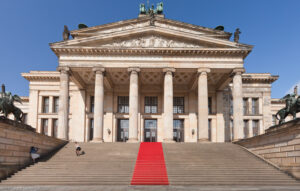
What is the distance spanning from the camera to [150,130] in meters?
39.4

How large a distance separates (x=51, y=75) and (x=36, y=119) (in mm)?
7422

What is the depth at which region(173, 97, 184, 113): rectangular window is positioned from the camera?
40062mm

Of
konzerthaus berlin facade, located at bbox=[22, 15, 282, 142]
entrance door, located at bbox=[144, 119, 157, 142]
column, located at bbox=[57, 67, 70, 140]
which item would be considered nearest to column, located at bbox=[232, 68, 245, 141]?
konzerthaus berlin facade, located at bbox=[22, 15, 282, 142]

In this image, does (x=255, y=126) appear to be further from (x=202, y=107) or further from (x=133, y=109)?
(x=133, y=109)

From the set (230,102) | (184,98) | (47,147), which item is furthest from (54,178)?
(230,102)

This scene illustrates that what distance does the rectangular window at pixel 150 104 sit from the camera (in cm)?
3997

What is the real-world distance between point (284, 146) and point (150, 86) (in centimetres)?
2353

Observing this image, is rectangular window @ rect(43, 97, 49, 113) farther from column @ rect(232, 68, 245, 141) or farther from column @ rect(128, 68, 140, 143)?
column @ rect(232, 68, 245, 141)

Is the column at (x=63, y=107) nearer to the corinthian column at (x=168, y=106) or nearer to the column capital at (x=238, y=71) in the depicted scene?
the corinthian column at (x=168, y=106)

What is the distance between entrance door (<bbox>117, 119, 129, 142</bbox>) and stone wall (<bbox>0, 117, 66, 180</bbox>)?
671 inches

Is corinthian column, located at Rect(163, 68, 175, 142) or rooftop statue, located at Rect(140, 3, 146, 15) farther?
rooftop statue, located at Rect(140, 3, 146, 15)

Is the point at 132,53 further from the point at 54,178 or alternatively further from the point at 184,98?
the point at 54,178

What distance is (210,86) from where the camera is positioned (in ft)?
131

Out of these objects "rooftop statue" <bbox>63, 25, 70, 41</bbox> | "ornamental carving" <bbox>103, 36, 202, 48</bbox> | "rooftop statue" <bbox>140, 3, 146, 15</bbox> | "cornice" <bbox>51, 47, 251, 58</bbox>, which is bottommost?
"cornice" <bbox>51, 47, 251, 58</bbox>
